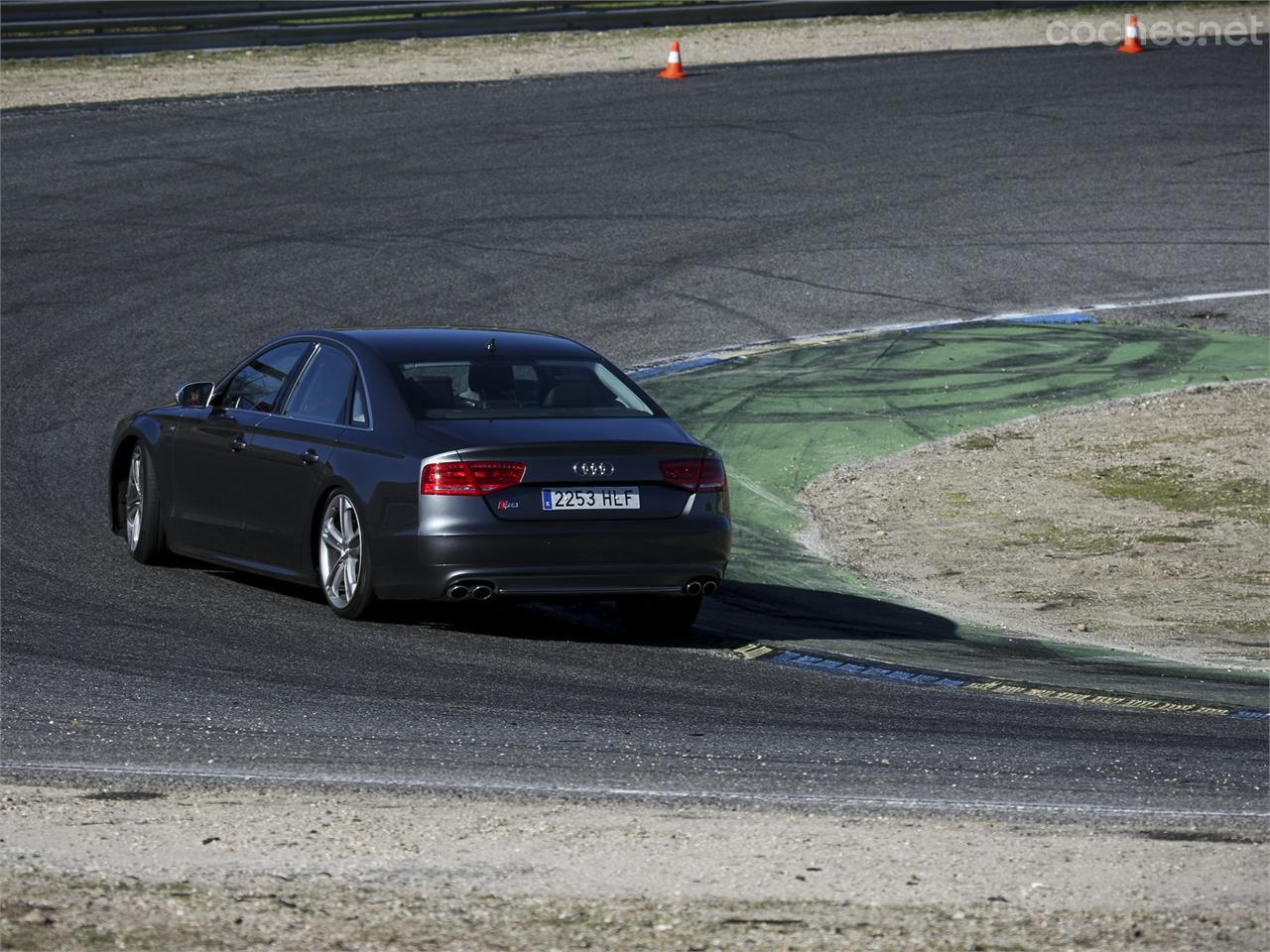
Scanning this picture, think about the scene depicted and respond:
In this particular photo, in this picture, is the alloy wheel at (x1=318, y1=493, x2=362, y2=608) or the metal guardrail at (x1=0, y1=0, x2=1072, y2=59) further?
the metal guardrail at (x1=0, y1=0, x2=1072, y2=59)

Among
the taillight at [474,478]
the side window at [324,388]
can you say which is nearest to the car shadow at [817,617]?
the taillight at [474,478]

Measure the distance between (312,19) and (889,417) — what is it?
17911mm

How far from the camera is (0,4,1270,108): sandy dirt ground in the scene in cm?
2781

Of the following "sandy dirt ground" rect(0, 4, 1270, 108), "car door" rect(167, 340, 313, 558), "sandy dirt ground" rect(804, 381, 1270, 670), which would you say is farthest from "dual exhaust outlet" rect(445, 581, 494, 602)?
"sandy dirt ground" rect(0, 4, 1270, 108)

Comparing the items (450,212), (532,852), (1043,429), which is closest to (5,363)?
(450,212)

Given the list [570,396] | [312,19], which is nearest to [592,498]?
[570,396]

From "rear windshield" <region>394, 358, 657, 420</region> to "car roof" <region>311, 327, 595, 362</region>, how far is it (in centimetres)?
9

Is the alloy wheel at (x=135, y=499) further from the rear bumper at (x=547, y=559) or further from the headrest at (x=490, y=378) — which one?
the rear bumper at (x=547, y=559)

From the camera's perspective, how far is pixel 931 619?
1113cm

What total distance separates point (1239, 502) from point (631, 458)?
523 centimetres

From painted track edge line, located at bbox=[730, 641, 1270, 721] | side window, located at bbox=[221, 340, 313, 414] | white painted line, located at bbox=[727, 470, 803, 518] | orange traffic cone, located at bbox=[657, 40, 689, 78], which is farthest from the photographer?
orange traffic cone, located at bbox=[657, 40, 689, 78]

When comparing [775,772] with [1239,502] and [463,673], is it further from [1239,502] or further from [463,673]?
[1239,502]

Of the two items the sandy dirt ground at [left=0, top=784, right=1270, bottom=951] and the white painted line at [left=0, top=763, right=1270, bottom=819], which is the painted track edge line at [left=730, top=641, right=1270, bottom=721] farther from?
the sandy dirt ground at [left=0, top=784, right=1270, bottom=951]

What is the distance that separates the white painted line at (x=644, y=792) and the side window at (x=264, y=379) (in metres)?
4.21
